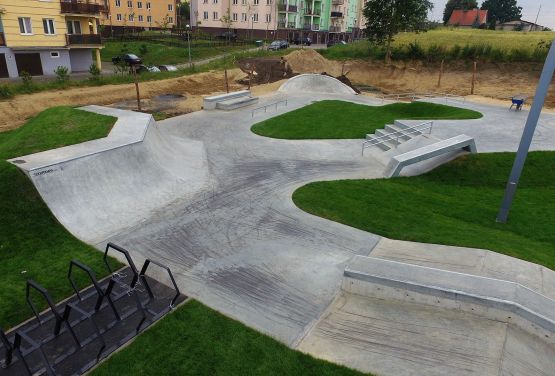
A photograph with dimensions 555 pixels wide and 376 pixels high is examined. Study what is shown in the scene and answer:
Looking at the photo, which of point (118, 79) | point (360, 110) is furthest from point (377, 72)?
point (118, 79)

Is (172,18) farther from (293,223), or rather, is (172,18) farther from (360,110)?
(293,223)

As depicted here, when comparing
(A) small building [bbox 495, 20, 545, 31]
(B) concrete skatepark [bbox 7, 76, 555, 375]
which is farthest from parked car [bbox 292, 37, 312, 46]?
(A) small building [bbox 495, 20, 545, 31]

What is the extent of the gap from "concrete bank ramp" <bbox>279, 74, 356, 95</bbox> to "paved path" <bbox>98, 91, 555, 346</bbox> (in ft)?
59.7

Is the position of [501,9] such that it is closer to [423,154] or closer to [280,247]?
[423,154]

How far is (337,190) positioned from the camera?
14.0m

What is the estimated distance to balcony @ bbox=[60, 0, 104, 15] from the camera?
37.0 metres

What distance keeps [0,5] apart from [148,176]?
30.5 m

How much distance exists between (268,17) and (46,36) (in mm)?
48475

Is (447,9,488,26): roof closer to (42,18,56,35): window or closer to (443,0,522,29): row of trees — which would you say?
(443,0,522,29): row of trees

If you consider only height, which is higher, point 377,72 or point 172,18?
point 172,18

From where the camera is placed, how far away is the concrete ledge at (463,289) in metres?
7.12

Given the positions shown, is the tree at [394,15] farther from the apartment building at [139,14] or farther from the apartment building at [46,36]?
the apartment building at [139,14]

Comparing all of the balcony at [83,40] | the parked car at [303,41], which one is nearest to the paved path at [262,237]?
the balcony at [83,40]

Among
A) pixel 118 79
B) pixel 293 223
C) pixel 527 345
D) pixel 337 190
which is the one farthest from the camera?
pixel 118 79
